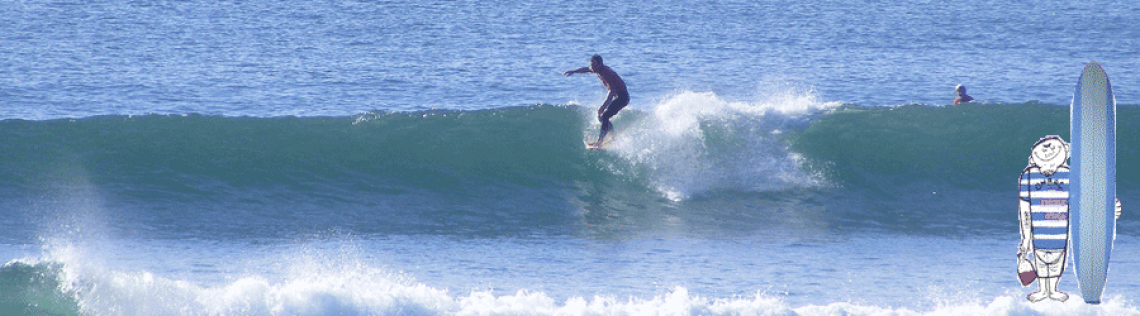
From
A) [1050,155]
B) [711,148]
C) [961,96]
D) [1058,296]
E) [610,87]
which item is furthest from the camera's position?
[961,96]

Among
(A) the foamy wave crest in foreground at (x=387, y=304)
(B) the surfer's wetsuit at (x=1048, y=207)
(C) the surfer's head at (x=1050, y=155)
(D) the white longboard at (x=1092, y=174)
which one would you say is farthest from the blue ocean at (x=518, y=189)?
(C) the surfer's head at (x=1050, y=155)

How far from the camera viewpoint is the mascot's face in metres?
5.71

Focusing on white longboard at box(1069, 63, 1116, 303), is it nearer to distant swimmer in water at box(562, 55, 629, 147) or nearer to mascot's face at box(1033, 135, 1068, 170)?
mascot's face at box(1033, 135, 1068, 170)

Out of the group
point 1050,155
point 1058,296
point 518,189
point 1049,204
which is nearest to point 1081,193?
point 1049,204

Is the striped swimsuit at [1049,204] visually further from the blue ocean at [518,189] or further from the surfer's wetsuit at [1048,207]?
the blue ocean at [518,189]

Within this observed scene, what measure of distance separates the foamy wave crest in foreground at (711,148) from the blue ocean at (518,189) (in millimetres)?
32

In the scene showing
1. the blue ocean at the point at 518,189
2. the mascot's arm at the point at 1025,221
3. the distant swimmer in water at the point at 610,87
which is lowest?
the blue ocean at the point at 518,189

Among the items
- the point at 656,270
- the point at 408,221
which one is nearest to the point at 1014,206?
the point at 656,270

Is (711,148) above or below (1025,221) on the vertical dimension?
below

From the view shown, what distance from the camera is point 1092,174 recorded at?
5.23m

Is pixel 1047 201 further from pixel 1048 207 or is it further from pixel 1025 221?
pixel 1025 221

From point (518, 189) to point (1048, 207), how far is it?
669 centimetres

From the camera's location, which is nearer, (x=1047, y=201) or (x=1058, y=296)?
(x=1047, y=201)

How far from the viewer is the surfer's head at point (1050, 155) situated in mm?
5707
